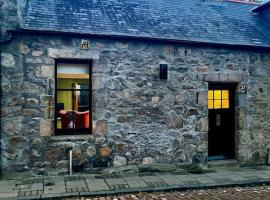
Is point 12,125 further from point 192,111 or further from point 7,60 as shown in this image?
point 192,111

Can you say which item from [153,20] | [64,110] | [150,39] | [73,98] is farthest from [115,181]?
[153,20]

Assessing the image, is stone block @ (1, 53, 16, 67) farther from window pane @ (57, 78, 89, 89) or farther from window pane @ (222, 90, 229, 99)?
window pane @ (222, 90, 229, 99)

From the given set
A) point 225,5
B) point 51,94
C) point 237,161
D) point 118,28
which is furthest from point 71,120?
point 225,5

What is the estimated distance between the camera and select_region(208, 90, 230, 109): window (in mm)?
8688

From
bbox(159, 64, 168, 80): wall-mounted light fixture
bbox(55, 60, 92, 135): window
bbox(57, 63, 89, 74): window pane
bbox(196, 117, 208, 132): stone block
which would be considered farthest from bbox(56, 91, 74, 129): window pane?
bbox(196, 117, 208, 132): stone block

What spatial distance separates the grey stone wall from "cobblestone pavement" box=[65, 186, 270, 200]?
5.20 ft

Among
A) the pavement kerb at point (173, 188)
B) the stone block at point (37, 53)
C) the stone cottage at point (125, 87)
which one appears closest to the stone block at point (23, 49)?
the stone cottage at point (125, 87)

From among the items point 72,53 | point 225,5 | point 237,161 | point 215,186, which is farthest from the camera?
point 225,5

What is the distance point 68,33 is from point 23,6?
132 cm

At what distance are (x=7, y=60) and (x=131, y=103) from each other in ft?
9.99

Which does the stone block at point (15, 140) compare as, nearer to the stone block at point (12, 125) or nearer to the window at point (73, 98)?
the stone block at point (12, 125)

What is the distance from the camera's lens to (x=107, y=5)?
349 inches

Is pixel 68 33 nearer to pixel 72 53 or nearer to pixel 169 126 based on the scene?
pixel 72 53

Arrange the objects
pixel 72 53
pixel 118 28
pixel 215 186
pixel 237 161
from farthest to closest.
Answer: pixel 237 161 < pixel 118 28 < pixel 72 53 < pixel 215 186
